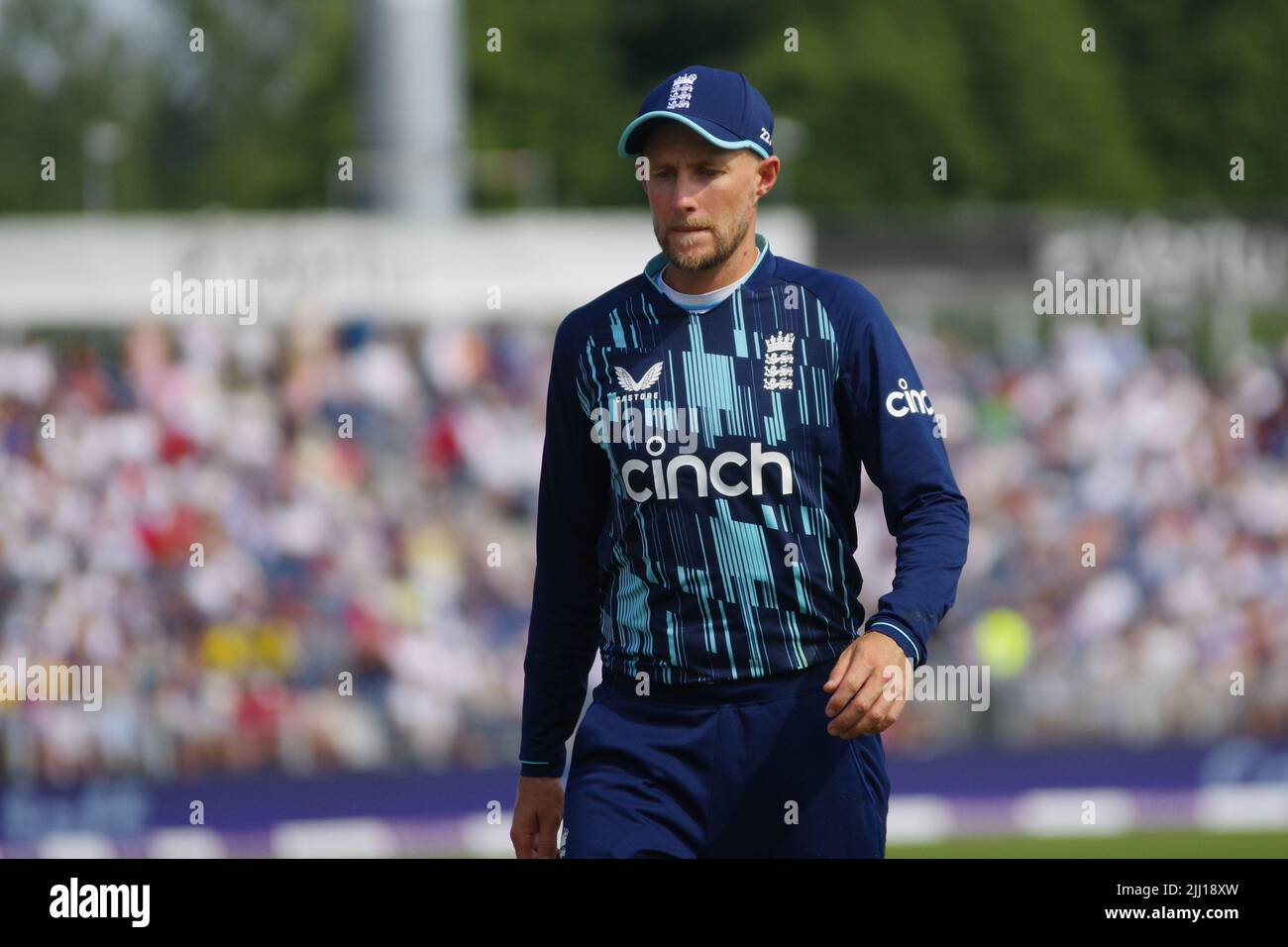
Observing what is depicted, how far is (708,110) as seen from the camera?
4.39 meters

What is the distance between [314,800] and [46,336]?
4.71 m

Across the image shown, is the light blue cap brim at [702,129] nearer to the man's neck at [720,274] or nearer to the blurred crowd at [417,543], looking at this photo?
the man's neck at [720,274]

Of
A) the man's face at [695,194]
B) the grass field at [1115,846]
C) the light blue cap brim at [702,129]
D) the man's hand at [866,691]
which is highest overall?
the light blue cap brim at [702,129]

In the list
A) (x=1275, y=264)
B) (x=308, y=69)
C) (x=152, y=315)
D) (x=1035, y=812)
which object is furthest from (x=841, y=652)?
(x=308, y=69)

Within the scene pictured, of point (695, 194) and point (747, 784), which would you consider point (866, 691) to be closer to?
point (747, 784)

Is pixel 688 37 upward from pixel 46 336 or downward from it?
upward

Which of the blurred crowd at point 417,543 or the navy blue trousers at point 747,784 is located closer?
the navy blue trousers at point 747,784

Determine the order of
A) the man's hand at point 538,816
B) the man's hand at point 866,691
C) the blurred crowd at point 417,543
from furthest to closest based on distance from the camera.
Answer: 1. the blurred crowd at point 417,543
2. the man's hand at point 538,816
3. the man's hand at point 866,691

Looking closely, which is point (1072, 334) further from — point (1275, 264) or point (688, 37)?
point (688, 37)

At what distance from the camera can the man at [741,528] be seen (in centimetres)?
441

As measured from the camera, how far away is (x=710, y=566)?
174 inches

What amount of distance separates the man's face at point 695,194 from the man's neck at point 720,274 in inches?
2.2

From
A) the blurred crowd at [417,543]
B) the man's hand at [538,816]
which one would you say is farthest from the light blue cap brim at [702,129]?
the blurred crowd at [417,543]

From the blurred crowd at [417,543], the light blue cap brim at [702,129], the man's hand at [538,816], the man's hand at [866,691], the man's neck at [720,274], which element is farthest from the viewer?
the blurred crowd at [417,543]
